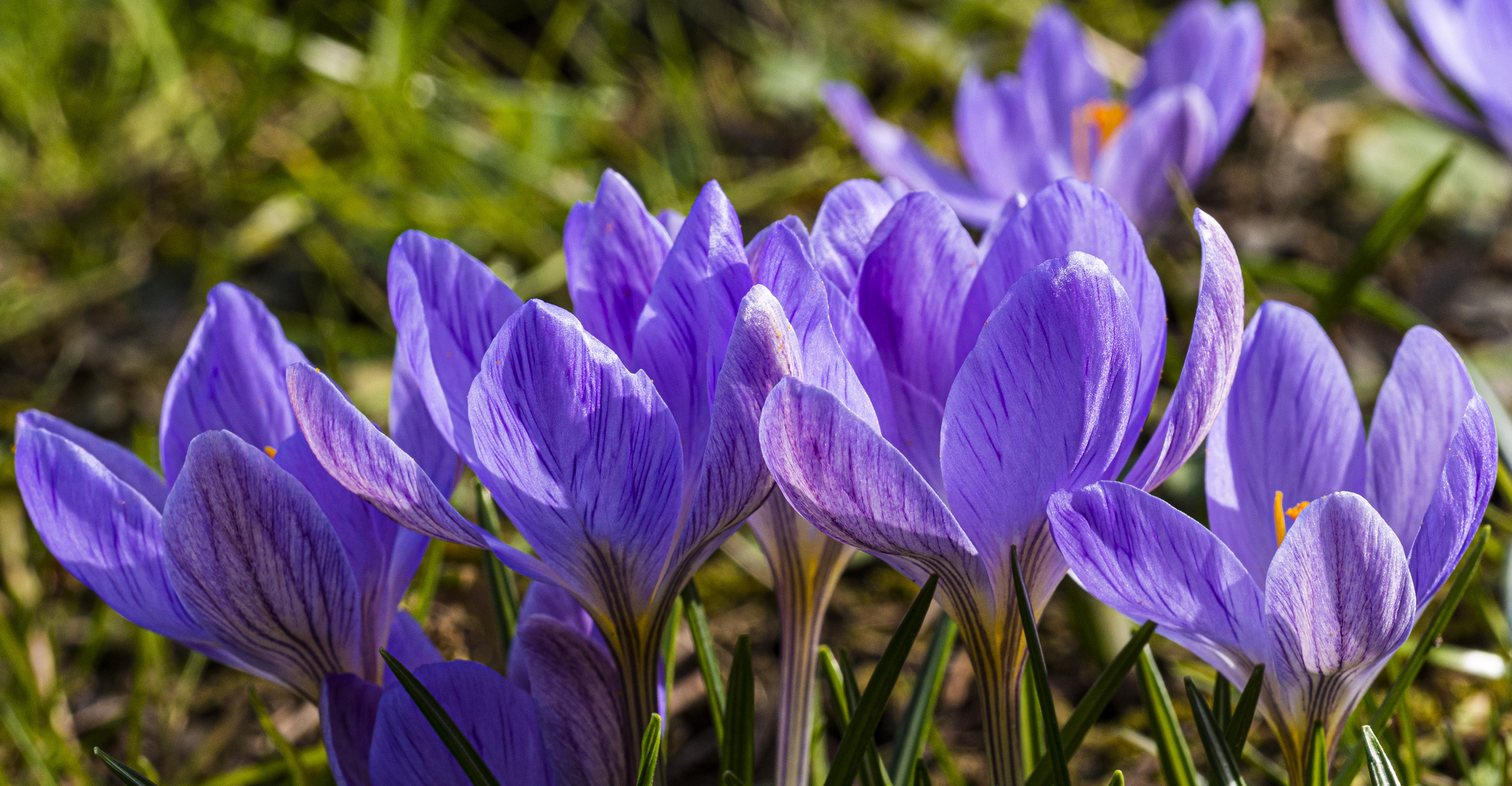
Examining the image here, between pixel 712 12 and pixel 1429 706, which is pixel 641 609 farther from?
pixel 712 12

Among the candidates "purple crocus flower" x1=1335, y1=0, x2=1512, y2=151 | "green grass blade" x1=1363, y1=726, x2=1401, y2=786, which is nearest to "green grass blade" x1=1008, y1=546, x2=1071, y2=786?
"green grass blade" x1=1363, y1=726, x2=1401, y2=786

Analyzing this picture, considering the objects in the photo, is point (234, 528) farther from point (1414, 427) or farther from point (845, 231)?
point (1414, 427)

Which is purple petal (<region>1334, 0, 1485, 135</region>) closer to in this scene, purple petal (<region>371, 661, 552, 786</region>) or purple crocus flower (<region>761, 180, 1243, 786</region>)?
purple crocus flower (<region>761, 180, 1243, 786</region>)

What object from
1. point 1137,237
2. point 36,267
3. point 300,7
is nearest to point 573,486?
point 1137,237

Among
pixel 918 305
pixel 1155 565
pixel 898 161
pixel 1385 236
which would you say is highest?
pixel 898 161

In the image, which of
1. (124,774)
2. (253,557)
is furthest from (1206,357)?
(124,774)

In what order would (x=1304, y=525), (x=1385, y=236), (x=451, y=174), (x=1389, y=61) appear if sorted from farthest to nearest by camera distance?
(x=451, y=174), (x=1389, y=61), (x=1385, y=236), (x=1304, y=525)

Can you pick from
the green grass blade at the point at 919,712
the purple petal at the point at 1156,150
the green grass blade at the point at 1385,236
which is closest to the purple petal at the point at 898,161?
the purple petal at the point at 1156,150

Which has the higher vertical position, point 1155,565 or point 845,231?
point 845,231
